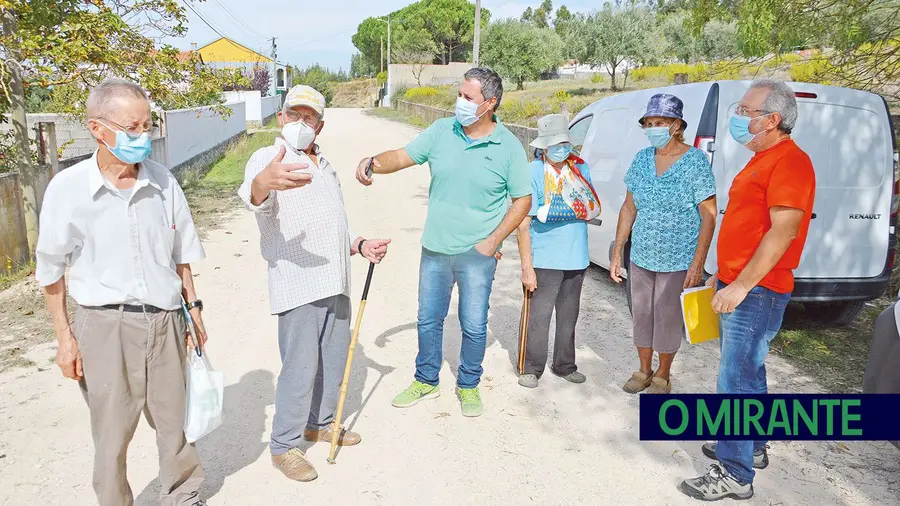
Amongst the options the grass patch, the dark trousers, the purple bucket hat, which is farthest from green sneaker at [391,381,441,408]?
the grass patch

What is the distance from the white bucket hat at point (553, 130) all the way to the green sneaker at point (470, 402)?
5.47ft

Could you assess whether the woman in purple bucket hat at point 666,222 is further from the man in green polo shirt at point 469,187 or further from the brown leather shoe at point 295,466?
the brown leather shoe at point 295,466

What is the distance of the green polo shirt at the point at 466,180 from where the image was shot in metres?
3.84

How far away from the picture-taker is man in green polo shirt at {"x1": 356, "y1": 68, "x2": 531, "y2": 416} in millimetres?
3836

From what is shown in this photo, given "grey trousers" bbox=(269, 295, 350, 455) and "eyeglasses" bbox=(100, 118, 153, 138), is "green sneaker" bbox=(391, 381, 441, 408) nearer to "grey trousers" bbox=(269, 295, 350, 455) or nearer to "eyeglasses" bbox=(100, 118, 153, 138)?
"grey trousers" bbox=(269, 295, 350, 455)

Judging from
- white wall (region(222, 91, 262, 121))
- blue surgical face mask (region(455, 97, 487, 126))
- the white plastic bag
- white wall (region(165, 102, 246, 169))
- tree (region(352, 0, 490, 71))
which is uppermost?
tree (region(352, 0, 490, 71))

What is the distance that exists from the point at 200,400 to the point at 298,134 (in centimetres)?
128

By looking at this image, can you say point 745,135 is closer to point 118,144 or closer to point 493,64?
point 118,144

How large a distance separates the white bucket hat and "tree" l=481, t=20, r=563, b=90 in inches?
1577

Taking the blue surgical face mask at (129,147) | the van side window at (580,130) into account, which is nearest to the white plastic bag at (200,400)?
the blue surgical face mask at (129,147)

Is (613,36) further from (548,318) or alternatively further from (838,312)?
(548,318)

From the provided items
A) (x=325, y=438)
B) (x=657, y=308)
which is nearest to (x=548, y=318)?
(x=657, y=308)

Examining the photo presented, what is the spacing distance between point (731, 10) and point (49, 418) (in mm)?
8886

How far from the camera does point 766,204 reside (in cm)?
304
